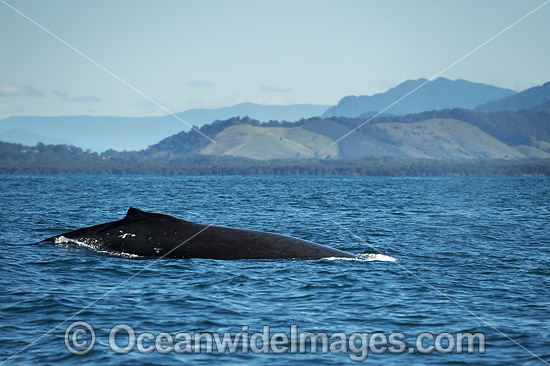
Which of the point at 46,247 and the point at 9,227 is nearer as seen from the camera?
the point at 46,247

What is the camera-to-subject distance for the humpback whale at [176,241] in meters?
16.9

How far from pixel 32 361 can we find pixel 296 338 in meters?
4.16

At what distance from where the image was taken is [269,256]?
17.3 meters

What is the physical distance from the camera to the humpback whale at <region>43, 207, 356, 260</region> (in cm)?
1686

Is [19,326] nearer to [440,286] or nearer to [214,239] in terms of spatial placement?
[214,239]

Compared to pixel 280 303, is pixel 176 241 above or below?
above

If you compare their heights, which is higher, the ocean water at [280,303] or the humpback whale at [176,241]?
the humpback whale at [176,241]

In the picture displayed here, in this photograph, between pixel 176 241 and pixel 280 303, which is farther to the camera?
pixel 176 241

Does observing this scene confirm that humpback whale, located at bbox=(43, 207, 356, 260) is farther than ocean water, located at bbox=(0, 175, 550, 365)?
Yes

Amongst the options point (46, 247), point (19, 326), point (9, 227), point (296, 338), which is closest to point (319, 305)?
point (296, 338)

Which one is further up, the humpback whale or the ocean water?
the humpback whale

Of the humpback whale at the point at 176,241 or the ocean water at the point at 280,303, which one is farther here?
the humpback whale at the point at 176,241

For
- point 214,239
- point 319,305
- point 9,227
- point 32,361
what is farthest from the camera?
point 9,227

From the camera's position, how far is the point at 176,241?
55.9ft
